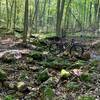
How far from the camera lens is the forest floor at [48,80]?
301 inches

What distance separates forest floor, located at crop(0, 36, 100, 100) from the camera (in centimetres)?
764

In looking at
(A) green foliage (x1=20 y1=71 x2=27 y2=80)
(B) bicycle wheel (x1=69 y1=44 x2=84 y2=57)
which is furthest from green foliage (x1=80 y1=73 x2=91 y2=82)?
(B) bicycle wheel (x1=69 y1=44 x2=84 y2=57)

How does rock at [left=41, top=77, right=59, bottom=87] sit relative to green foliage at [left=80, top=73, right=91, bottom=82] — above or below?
below

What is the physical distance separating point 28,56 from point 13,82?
367cm

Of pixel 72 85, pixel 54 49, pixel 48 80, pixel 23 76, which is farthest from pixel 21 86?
pixel 54 49

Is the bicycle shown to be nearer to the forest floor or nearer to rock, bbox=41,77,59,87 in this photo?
the forest floor

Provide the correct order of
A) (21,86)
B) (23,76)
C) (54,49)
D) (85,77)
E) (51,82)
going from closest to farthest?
(21,86)
(51,82)
(85,77)
(23,76)
(54,49)

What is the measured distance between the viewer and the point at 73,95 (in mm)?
7656

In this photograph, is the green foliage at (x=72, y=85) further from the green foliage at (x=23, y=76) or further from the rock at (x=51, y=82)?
the green foliage at (x=23, y=76)

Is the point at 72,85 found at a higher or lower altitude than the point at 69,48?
lower

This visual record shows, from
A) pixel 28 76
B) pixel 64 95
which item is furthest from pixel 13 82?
pixel 64 95

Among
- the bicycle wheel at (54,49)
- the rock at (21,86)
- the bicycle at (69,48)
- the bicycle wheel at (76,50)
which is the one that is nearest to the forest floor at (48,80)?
the rock at (21,86)

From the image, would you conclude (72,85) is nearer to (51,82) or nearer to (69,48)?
(51,82)

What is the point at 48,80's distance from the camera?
845 cm
